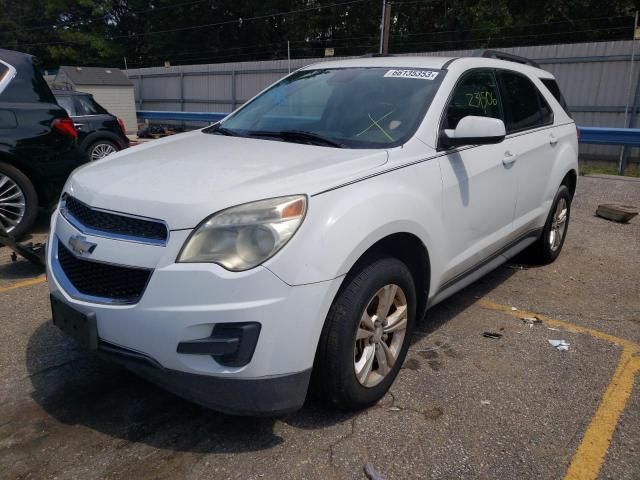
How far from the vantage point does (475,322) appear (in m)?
3.82

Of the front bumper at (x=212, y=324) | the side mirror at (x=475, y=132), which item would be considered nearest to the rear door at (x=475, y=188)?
the side mirror at (x=475, y=132)

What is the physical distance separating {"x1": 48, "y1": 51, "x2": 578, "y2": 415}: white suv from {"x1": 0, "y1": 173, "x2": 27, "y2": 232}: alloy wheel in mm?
2522

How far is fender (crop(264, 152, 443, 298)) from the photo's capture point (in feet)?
7.16

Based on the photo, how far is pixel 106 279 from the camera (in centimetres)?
232

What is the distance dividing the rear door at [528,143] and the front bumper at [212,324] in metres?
2.25

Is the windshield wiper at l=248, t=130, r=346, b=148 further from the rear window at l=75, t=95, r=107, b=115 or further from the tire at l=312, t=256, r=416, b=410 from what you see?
the rear window at l=75, t=95, r=107, b=115

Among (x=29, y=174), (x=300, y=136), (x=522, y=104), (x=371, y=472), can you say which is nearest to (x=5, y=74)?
(x=29, y=174)

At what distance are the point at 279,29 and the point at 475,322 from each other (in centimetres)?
3833

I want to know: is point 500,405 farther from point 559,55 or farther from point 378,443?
point 559,55

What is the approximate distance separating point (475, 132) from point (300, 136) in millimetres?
980

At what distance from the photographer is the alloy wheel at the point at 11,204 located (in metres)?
5.12

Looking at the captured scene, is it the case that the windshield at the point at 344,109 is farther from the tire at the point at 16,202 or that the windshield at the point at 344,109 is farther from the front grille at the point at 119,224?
the tire at the point at 16,202

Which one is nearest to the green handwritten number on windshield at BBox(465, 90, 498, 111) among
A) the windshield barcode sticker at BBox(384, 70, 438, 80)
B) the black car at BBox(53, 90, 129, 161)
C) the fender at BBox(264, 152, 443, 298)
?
the windshield barcode sticker at BBox(384, 70, 438, 80)

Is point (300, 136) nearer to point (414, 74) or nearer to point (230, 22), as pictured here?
point (414, 74)
